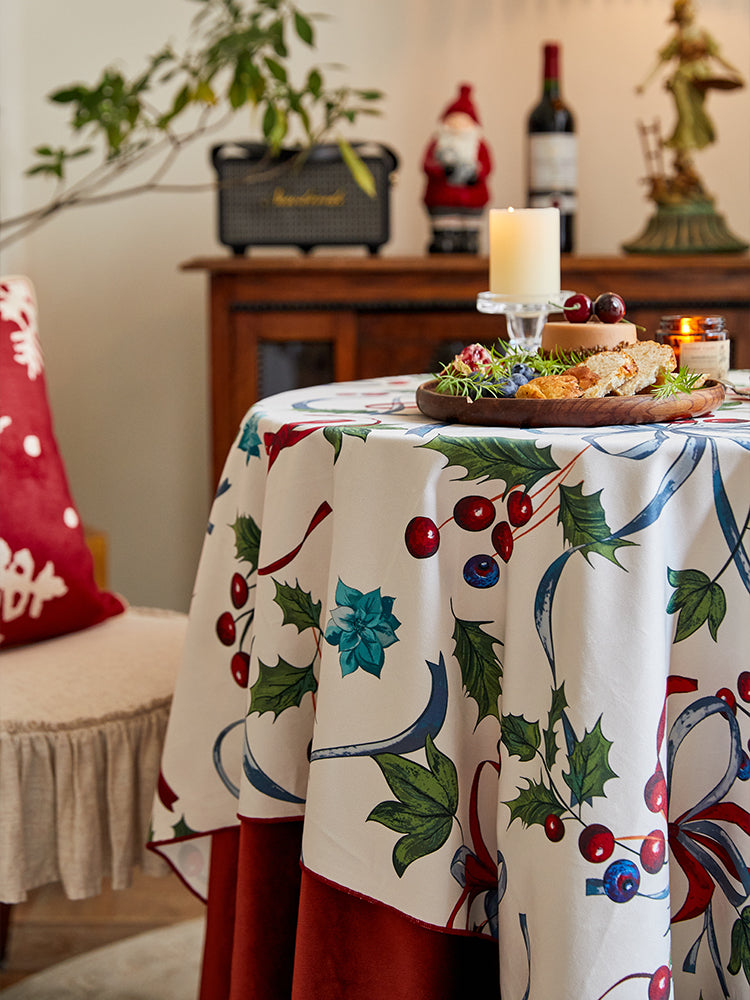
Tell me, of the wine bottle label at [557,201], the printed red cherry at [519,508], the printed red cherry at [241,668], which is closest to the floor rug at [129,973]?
the printed red cherry at [241,668]

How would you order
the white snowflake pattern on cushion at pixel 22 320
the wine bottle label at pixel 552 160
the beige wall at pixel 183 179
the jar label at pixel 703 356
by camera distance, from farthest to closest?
the beige wall at pixel 183 179 → the wine bottle label at pixel 552 160 → the white snowflake pattern on cushion at pixel 22 320 → the jar label at pixel 703 356

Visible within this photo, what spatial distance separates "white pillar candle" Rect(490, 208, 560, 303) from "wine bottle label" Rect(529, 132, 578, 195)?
4.50 feet

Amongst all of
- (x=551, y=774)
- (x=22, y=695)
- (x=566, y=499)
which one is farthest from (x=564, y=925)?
(x=22, y=695)

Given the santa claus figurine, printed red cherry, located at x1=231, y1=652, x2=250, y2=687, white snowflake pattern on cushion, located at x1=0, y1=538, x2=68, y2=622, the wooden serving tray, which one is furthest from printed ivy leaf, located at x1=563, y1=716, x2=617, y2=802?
the santa claus figurine

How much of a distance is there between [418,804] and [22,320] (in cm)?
89

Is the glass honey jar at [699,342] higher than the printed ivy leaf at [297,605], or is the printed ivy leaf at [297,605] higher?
the glass honey jar at [699,342]

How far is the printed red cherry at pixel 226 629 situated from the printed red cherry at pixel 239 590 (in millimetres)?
20

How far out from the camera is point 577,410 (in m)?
0.83

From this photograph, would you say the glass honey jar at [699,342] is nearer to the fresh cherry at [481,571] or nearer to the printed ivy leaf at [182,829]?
the fresh cherry at [481,571]

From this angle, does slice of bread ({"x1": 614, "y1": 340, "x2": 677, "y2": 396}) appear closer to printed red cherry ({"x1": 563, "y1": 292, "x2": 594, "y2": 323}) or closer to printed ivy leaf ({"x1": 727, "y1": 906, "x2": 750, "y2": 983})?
printed red cherry ({"x1": 563, "y1": 292, "x2": 594, "y2": 323})

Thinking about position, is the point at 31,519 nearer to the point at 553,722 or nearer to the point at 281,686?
the point at 281,686

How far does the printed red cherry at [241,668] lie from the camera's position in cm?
99

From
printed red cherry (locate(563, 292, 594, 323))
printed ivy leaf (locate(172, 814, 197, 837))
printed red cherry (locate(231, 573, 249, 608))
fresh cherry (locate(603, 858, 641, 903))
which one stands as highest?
printed red cherry (locate(563, 292, 594, 323))

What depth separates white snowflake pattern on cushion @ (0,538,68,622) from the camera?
1.27 metres
